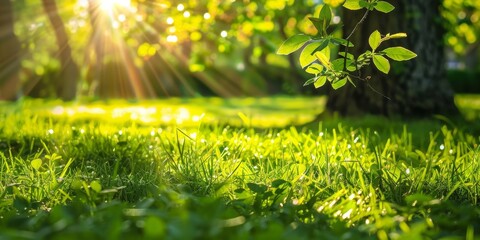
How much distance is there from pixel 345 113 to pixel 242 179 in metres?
4.60

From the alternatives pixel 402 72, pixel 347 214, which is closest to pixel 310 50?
pixel 347 214

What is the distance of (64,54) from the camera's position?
18.8 meters

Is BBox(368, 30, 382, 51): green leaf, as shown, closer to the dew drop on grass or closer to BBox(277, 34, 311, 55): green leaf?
BBox(277, 34, 311, 55): green leaf

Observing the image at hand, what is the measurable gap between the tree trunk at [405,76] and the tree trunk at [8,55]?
34.4ft

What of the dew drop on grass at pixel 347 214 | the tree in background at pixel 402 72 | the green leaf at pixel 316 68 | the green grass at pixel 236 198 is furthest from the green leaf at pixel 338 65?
the tree in background at pixel 402 72

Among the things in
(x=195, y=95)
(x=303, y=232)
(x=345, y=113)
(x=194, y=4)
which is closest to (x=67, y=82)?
(x=195, y=95)

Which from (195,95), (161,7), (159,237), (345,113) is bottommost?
(195,95)

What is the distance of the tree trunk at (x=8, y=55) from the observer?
1545cm

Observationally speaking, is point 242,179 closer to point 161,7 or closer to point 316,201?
point 316,201

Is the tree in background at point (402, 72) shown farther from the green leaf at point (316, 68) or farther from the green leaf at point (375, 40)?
the green leaf at point (375, 40)

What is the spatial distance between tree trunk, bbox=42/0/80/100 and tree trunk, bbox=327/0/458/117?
11.4 metres

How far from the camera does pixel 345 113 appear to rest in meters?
7.66

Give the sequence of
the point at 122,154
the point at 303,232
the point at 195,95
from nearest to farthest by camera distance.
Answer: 1. the point at 303,232
2. the point at 122,154
3. the point at 195,95

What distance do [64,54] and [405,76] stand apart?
44.1 ft
